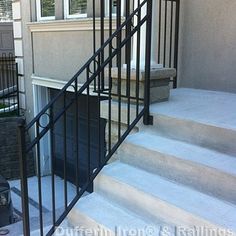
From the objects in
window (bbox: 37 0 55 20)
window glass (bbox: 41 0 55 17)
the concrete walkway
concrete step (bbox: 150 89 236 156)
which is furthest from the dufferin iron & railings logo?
window glass (bbox: 41 0 55 17)

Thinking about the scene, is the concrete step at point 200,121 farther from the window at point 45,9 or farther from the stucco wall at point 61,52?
the window at point 45,9

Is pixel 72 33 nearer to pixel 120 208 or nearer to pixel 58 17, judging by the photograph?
pixel 58 17

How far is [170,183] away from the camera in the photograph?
2564mm

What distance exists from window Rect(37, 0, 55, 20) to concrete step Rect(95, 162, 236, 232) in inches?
185

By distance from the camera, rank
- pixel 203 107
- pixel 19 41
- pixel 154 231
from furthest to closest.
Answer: pixel 19 41 < pixel 203 107 < pixel 154 231

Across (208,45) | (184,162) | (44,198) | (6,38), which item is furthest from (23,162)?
(6,38)

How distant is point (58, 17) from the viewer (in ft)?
21.4

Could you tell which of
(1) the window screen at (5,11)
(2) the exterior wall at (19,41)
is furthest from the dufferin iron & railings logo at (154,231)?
(1) the window screen at (5,11)

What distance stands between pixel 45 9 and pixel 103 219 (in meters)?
5.43

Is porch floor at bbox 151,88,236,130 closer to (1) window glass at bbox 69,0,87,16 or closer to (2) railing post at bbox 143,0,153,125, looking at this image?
(2) railing post at bbox 143,0,153,125

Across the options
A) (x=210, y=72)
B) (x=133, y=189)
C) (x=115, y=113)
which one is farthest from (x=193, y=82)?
(x=133, y=189)

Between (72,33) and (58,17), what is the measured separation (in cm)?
66

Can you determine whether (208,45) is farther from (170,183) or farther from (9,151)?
(9,151)

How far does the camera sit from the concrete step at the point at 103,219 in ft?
7.80
